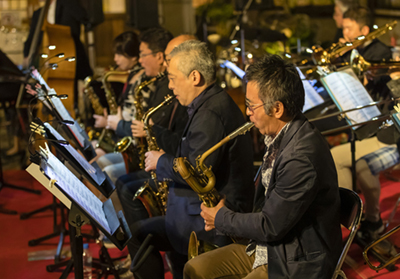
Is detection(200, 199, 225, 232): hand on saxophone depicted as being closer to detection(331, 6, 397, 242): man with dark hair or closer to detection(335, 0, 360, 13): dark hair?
detection(331, 6, 397, 242): man with dark hair

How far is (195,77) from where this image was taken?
218 cm

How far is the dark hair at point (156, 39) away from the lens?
3238mm

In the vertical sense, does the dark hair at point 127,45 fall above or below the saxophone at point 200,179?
above

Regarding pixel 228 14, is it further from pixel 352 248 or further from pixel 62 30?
pixel 352 248

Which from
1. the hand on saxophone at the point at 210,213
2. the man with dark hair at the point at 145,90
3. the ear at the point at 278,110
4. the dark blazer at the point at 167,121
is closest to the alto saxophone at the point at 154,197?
the dark blazer at the point at 167,121

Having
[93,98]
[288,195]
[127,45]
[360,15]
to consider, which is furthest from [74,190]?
[360,15]

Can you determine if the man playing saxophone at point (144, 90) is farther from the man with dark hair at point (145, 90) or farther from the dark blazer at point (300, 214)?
the dark blazer at point (300, 214)

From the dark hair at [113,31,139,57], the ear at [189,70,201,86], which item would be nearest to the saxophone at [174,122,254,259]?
the ear at [189,70,201,86]

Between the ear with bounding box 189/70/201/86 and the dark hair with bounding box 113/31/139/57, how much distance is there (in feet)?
5.81

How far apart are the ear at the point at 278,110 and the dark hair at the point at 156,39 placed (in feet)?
5.96

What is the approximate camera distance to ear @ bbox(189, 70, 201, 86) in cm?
217

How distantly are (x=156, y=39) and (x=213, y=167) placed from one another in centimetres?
160

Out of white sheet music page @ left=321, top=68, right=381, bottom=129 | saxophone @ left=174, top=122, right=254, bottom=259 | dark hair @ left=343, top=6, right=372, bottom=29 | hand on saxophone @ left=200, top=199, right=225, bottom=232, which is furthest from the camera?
dark hair @ left=343, top=6, right=372, bottom=29

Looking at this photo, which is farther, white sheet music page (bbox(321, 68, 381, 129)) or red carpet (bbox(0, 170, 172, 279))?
red carpet (bbox(0, 170, 172, 279))
